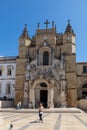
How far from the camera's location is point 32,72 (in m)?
47.0

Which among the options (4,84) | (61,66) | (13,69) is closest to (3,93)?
(4,84)

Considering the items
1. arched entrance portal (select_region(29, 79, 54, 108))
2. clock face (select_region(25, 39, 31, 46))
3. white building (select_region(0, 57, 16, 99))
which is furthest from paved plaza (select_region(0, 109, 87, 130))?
clock face (select_region(25, 39, 31, 46))

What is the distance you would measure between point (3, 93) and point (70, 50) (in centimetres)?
1600

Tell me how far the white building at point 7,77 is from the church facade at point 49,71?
7.64 ft

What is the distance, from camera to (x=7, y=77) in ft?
165

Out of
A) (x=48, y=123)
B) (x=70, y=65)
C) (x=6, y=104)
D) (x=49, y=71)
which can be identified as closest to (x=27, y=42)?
(x=49, y=71)

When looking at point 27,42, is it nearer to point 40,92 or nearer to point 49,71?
point 49,71

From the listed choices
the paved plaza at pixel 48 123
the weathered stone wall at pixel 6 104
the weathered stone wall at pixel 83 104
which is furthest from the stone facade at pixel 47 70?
the paved plaza at pixel 48 123

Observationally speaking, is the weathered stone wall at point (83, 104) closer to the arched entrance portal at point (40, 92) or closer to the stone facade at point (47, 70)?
the stone facade at point (47, 70)

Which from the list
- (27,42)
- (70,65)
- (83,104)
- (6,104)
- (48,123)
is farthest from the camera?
(27,42)

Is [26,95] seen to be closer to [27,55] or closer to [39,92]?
[39,92]

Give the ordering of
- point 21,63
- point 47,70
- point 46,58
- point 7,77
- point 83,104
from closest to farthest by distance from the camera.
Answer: point 83,104 → point 47,70 → point 46,58 → point 21,63 → point 7,77

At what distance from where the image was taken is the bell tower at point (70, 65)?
45.1m

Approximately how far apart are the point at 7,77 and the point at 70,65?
43.9 feet
